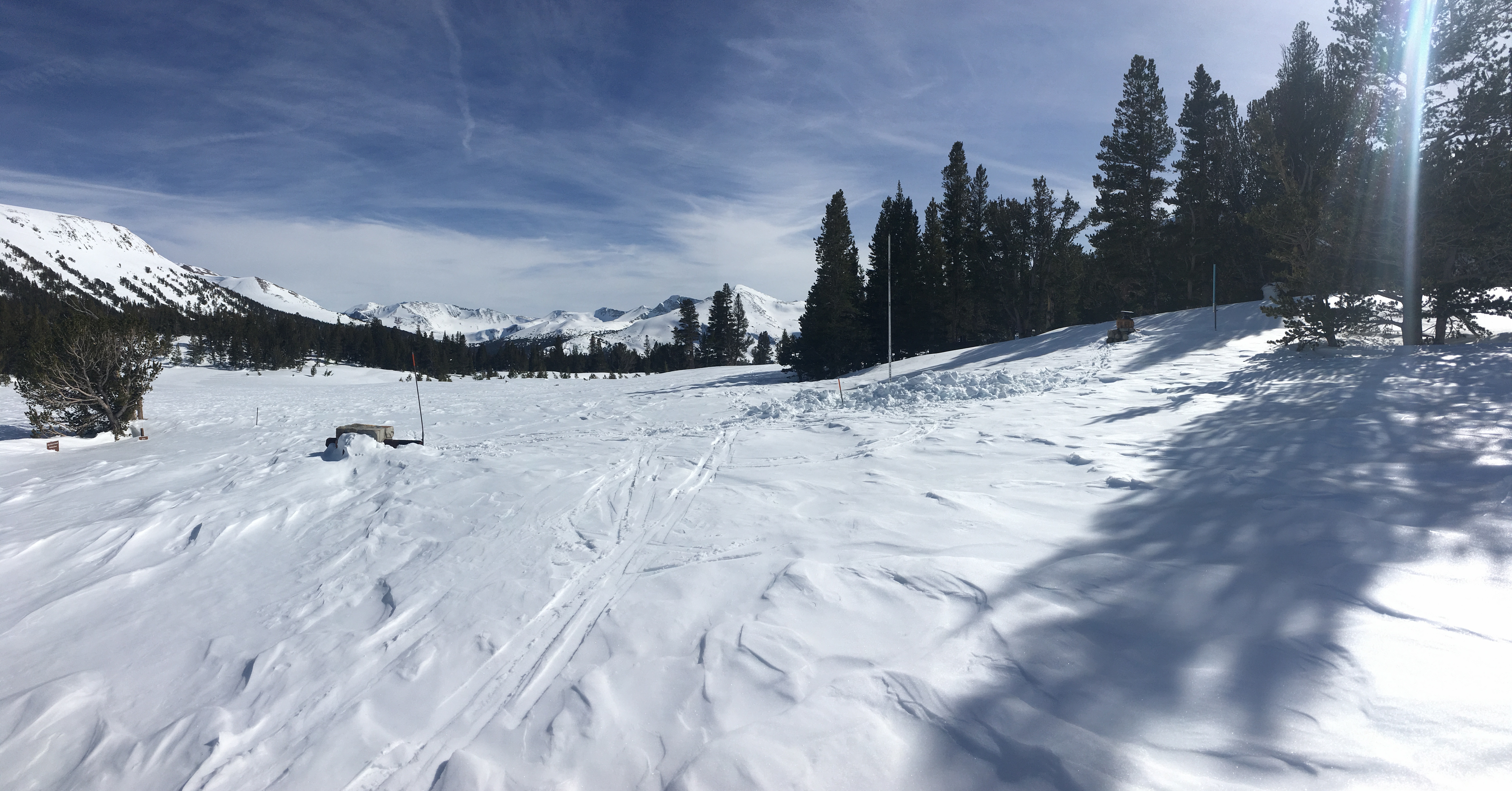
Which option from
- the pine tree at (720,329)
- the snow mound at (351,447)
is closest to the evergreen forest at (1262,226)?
the pine tree at (720,329)

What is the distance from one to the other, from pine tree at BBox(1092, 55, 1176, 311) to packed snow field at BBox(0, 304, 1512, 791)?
23.4m

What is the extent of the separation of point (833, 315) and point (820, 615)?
2586 centimetres

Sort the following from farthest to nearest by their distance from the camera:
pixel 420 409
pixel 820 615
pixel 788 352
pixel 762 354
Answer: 1. pixel 762 354
2. pixel 788 352
3. pixel 420 409
4. pixel 820 615

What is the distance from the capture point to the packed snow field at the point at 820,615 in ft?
8.92

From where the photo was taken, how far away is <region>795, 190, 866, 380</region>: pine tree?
93.3 ft

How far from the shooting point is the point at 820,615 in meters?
3.90

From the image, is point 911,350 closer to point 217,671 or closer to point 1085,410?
point 1085,410

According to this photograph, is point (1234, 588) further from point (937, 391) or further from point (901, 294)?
point (901, 294)

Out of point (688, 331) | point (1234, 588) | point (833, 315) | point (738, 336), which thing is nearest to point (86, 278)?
point (688, 331)

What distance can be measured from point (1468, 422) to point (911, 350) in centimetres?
2842

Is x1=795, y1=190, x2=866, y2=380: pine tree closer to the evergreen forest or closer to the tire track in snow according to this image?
the evergreen forest

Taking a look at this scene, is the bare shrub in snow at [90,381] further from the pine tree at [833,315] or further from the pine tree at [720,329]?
the pine tree at [720,329]

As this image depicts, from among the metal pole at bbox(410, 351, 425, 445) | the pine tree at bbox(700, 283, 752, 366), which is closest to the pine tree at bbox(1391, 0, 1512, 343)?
the metal pole at bbox(410, 351, 425, 445)

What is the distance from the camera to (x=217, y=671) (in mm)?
3818
